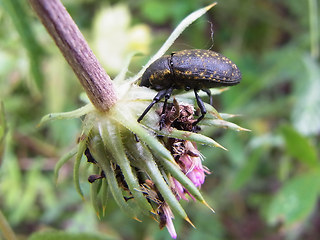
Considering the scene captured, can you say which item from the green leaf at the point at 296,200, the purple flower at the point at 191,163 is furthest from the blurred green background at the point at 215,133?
the purple flower at the point at 191,163

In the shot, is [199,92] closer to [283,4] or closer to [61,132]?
[61,132]

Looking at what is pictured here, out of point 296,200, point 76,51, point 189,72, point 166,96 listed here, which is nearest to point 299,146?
point 296,200

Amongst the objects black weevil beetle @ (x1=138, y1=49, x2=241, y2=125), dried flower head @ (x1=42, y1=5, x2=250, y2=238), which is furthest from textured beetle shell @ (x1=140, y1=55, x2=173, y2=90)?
dried flower head @ (x1=42, y1=5, x2=250, y2=238)

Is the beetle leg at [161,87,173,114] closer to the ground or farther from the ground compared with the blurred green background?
farther from the ground

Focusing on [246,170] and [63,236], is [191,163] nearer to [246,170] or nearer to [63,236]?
[63,236]

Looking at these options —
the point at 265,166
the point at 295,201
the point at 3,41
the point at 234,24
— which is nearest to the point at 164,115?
the point at 295,201

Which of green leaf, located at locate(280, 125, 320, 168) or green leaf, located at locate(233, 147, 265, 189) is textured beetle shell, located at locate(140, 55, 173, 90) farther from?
green leaf, located at locate(233, 147, 265, 189)
